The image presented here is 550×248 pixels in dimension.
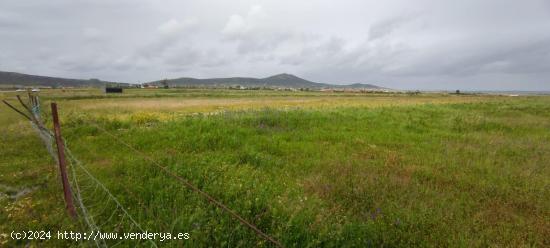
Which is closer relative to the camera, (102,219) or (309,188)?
(102,219)

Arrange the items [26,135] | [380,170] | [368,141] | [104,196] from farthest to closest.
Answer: [26,135], [368,141], [380,170], [104,196]

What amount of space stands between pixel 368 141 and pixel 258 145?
4658 millimetres

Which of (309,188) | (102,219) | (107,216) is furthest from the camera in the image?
(309,188)

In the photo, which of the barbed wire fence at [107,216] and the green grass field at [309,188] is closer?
the barbed wire fence at [107,216]

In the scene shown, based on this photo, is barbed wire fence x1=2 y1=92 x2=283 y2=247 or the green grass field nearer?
barbed wire fence x1=2 y1=92 x2=283 y2=247

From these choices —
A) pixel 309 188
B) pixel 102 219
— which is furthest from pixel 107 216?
pixel 309 188

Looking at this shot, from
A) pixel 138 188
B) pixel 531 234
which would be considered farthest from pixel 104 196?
pixel 531 234

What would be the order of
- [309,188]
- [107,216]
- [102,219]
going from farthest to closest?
[309,188] < [107,216] < [102,219]

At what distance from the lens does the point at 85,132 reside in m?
13.9

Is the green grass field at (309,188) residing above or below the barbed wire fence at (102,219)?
above

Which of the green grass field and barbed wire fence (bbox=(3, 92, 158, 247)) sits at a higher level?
the green grass field

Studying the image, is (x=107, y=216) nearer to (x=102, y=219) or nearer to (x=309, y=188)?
(x=102, y=219)

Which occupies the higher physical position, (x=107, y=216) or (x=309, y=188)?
(x=309, y=188)

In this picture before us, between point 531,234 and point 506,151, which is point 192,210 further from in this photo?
point 506,151
